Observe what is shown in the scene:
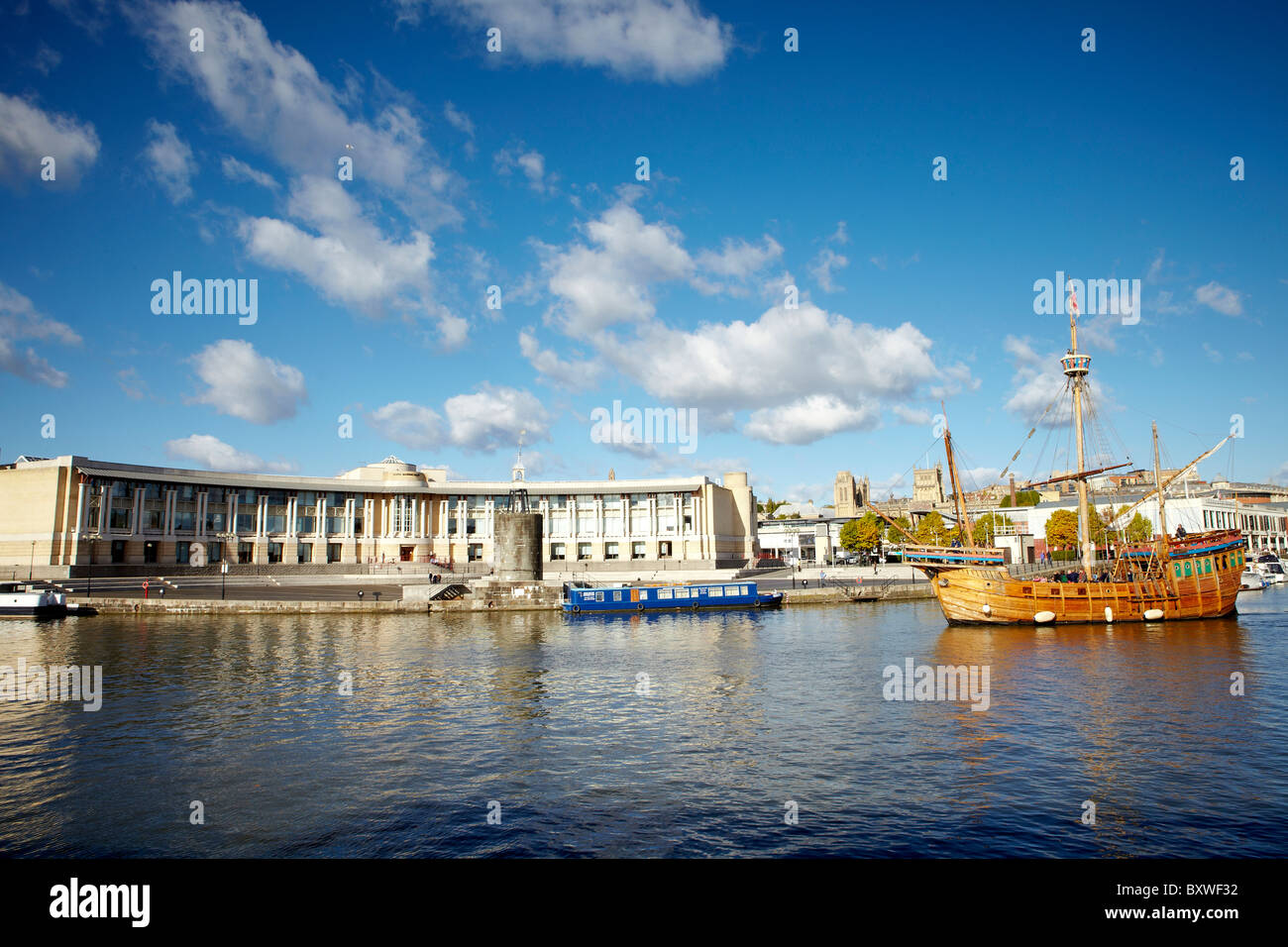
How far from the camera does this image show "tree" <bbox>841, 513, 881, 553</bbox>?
152875 mm

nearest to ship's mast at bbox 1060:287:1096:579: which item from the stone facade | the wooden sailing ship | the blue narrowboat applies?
the wooden sailing ship

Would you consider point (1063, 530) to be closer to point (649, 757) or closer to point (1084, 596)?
point (1084, 596)

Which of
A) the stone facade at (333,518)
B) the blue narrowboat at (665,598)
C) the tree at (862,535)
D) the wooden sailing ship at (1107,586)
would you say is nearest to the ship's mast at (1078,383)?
the wooden sailing ship at (1107,586)

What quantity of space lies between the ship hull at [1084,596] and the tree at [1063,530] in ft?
271

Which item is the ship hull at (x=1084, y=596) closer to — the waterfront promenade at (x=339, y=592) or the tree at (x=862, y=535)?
the waterfront promenade at (x=339, y=592)

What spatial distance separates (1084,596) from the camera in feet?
193

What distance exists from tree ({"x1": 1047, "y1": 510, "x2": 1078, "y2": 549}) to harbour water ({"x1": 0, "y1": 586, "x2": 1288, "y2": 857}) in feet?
343

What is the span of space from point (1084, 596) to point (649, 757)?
49.0m

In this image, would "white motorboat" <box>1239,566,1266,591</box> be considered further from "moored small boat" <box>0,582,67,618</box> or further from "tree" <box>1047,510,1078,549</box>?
"moored small boat" <box>0,582,67,618</box>

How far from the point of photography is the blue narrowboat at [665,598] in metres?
74.2

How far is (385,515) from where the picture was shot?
119 m

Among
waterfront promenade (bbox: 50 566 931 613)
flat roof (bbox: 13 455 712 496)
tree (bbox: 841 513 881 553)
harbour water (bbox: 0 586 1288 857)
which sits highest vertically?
flat roof (bbox: 13 455 712 496)
